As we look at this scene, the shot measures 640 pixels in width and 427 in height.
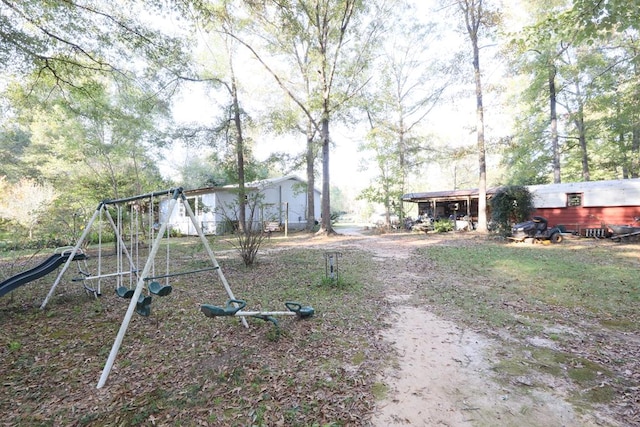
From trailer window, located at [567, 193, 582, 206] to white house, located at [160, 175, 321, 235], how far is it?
14.6 meters

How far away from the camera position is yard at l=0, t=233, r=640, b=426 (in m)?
2.29

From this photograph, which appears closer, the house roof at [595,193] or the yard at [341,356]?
the yard at [341,356]

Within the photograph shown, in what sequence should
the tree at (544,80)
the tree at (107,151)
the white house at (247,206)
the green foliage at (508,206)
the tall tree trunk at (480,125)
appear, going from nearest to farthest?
the green foliage at (508,206), the tree at (107,151), the tree at (544,80), the tall tree trunk at (480,125), the white house at (247,206)

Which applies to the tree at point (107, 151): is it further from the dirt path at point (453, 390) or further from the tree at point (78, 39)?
the dirt path at point (453, 390)

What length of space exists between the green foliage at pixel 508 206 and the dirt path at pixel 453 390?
10.6m

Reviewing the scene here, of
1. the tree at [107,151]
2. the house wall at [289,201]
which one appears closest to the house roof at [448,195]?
the house wall at [289,201]

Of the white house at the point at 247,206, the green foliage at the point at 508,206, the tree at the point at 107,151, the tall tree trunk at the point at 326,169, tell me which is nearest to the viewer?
the green foliage at the point at 508,206

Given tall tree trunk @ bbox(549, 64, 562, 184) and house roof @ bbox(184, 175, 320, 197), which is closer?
house roof @ bbox(184, 175, 320, 197)

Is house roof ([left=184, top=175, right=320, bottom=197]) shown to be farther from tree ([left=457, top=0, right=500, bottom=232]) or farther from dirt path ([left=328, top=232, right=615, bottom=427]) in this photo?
dirt path ([left=328, top=232, right=615, bottom=427])

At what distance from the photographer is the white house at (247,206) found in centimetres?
1772

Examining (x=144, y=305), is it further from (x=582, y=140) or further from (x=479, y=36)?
(x=582, y=140)

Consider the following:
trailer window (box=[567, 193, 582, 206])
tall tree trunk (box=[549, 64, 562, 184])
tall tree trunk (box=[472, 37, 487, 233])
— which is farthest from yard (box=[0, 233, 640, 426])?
tall tree trunk (box=[549, 64, 562, 184])

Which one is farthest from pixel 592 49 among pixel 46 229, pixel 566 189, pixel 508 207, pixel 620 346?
pixel 46 229

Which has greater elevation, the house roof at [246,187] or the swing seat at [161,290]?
the house roof at [246,187]
